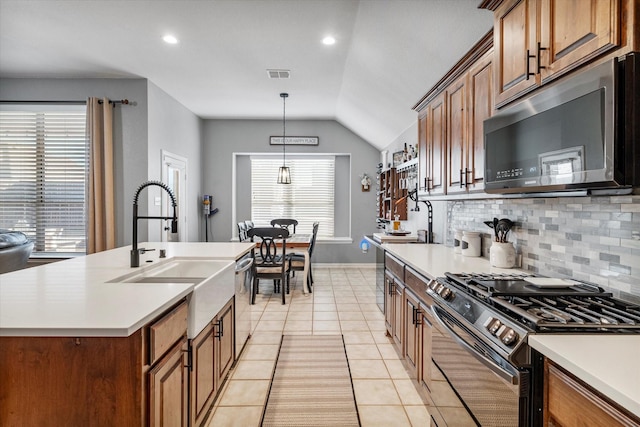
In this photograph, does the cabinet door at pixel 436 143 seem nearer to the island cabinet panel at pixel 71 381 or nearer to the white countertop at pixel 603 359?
the white countertop at pixel 603 359

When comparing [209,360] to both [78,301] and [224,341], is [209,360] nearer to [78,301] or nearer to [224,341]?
[224,341]

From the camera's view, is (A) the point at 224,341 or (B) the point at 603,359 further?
(A) the point at 224,341

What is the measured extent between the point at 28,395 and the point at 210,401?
106 centimetres

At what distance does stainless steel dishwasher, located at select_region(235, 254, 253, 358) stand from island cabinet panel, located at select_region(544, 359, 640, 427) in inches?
81.5

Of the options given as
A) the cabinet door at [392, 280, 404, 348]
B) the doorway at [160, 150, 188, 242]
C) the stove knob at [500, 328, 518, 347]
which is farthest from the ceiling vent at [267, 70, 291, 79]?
the stove knob at [500, 328, 518, 347]

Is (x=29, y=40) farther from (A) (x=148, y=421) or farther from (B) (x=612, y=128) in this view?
(B) (x=612, y=128)

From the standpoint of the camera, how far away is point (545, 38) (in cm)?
140

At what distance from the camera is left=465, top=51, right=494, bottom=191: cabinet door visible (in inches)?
79.4

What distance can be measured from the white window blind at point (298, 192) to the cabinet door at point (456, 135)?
14.5ft

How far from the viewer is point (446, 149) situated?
2633 millimetres

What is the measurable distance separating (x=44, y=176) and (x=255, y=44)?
3.34 meters

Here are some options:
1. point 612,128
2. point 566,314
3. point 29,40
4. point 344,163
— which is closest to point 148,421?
point 566,314

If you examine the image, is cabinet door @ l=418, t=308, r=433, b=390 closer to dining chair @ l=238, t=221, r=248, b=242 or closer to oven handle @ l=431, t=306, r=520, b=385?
oven handle @ l=431, t=306, r=520, b=385

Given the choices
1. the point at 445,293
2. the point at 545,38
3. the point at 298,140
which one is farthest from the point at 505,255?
the point at 298,140
